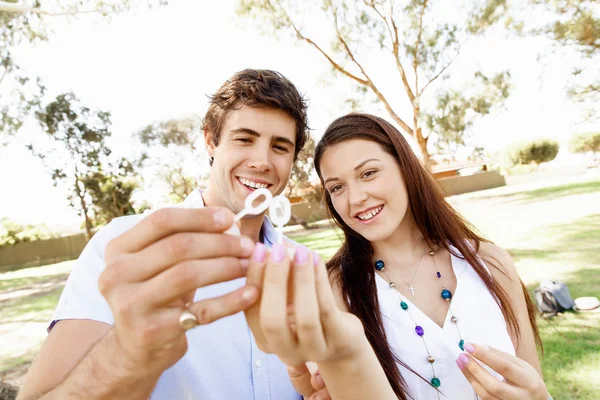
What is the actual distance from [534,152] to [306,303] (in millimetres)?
54991

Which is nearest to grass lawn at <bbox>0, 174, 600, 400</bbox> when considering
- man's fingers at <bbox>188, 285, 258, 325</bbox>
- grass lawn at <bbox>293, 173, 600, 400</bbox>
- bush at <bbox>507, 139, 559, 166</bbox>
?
grass lawn at <bbox>293, 173, 600, 400</bbox>

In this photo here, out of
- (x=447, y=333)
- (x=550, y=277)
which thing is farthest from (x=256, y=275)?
(x=550, y=277)

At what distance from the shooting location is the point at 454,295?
273cm

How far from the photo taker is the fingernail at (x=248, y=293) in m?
1.11

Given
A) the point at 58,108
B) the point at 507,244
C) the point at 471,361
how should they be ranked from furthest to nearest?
1. the point at 58,108
2. the point at 507,244
3. the point at 471,361

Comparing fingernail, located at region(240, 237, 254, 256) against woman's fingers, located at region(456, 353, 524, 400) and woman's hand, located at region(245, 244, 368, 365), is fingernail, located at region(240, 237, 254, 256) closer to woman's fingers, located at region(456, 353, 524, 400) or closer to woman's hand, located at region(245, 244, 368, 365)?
woman's hand, located at region(245, 244, 368, 365)

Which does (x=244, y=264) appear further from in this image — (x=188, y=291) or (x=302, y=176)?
(x=302, y=176)

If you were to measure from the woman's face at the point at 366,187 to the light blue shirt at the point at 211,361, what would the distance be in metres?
1.07

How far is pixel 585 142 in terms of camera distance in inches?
1715

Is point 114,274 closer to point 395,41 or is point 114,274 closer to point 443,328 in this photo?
point 443,328

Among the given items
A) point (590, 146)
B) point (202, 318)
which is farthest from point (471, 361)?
point (590, 146)

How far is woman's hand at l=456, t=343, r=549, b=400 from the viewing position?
1.84m

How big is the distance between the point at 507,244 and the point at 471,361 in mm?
12151

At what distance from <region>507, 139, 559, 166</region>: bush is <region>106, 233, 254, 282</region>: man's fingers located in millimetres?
54889
